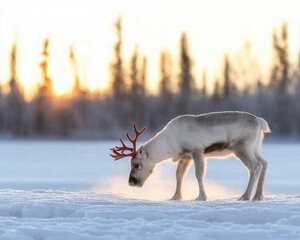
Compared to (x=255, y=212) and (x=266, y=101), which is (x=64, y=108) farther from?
(x=255, y=212)

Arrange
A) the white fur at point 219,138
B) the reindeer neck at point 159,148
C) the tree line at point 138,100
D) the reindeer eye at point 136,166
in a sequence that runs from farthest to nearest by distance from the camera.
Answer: the tree line at point 138,100
the reindeer eye at point 136,166
the reindeer neck at point 159,148
the white fur at point 219,138

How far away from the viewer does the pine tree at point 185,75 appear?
76.4m

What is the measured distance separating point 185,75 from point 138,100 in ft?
22.3

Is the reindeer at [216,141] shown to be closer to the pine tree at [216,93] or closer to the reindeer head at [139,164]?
the reindeer head at [139,164]

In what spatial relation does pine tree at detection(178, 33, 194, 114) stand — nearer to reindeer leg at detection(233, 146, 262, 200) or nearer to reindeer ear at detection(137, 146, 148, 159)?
reindeer ear at detection(137, 146, 148, 159)

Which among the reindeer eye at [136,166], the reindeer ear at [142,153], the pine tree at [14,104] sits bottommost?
the reindeer eye at [136,166]

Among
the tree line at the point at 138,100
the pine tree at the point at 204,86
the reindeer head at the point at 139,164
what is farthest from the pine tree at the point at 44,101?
the reindeer head at the point at 139,164

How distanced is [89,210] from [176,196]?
3.01 metres

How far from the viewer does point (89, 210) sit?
920cm

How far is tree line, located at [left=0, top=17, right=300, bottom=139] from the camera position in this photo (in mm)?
69938

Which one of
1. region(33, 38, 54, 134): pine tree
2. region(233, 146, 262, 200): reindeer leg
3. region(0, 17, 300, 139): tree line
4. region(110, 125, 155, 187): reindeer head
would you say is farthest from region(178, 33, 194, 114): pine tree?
region(233, 146, 262, 200): reindeer leg

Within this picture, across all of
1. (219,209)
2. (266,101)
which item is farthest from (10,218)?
(266,101)

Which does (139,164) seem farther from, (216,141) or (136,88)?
(136,88)

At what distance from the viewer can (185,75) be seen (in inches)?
3054
